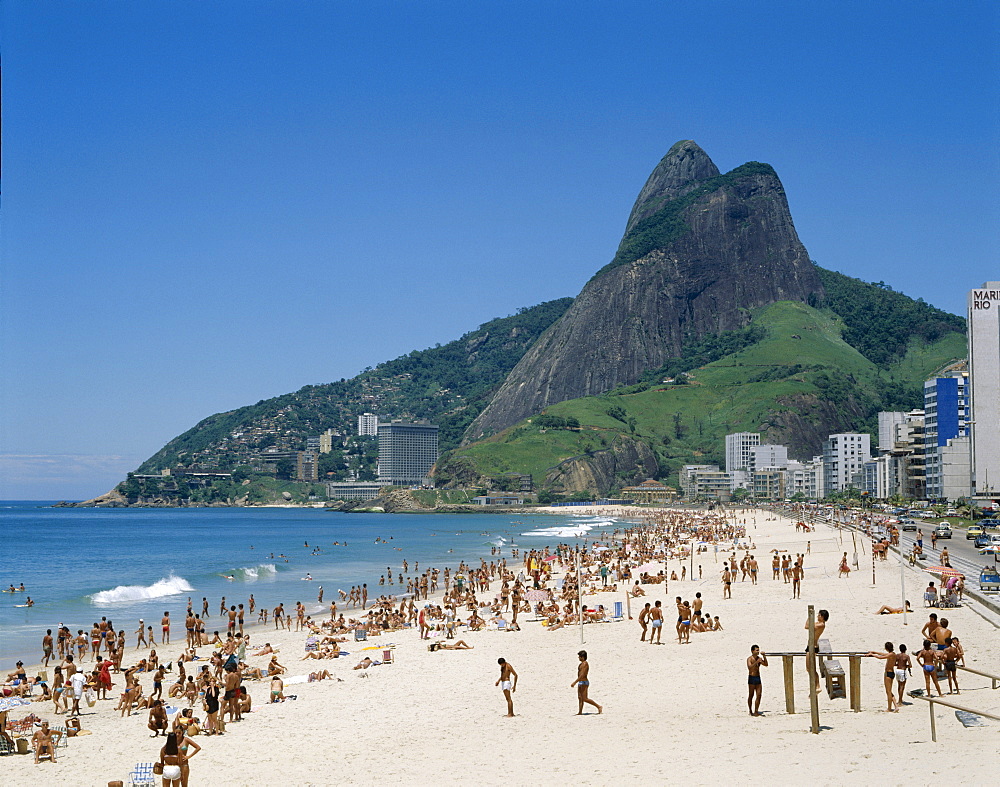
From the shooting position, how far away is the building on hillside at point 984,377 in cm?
8275

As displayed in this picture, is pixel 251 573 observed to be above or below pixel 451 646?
below

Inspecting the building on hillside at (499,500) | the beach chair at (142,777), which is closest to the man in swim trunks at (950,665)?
the beach chair at (142,777)

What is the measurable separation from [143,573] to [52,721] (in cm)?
3800

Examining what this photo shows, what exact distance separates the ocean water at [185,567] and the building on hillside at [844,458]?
5557 centimetres

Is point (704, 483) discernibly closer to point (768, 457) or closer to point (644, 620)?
point (768, 457)

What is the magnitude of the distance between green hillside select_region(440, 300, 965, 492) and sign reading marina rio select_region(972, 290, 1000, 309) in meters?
84.4

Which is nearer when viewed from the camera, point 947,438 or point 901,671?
point 901,671

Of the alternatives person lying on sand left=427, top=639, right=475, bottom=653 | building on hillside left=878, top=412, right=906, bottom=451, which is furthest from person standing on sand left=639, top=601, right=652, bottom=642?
building on hillside left=878, top=412, right=906, bottom=451

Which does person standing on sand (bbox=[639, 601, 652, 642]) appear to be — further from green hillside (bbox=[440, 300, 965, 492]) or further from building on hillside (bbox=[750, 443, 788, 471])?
building on hillside (bbox=[750, 443, 788, 471])

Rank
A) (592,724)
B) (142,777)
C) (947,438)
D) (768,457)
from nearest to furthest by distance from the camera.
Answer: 1. (142,777)
2. (592,724)
3. (947,438)
4. (768,457)

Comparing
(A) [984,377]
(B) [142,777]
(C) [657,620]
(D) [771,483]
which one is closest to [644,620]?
(C) [657,620]

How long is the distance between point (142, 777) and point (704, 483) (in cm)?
15192

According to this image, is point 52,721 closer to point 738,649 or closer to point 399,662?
point 399,662

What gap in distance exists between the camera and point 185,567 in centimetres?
5891
